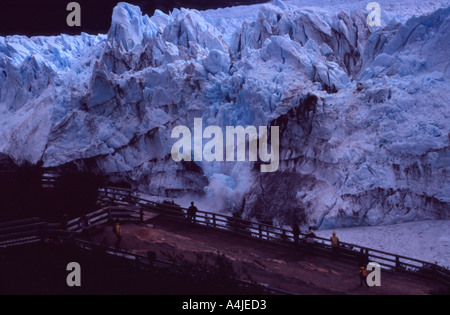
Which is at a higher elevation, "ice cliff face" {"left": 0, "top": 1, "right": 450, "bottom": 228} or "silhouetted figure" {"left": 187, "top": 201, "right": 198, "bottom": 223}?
"ice cliff face" {"left": 0, "top": 1, "right": 450, "bottom": 228}

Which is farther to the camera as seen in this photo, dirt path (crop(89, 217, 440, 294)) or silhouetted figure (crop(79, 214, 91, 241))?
silhouetted figure (crop(79, 214, 91, 241))

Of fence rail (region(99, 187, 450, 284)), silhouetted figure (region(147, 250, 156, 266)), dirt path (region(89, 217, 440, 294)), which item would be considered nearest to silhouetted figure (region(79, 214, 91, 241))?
dirt path (region(89, 217, 440, 294))

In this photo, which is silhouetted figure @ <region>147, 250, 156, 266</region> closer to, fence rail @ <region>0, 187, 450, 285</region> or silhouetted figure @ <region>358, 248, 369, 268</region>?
fence rail @ <region>0, 187, 450, 285</region>

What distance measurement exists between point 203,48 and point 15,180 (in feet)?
49.3

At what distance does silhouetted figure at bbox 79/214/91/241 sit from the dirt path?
0.29 meters

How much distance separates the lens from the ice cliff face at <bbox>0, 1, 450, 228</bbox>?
18234mm

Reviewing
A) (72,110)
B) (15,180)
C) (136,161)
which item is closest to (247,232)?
(15,180)

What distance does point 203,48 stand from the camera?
2858 cm

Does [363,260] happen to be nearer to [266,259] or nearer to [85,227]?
[266,259]

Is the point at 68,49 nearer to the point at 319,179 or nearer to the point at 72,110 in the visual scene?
the point at 72,110

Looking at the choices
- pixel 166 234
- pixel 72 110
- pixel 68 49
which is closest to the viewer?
pixel 166 234

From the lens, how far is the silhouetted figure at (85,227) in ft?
44.2

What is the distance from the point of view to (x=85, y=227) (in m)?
13.7

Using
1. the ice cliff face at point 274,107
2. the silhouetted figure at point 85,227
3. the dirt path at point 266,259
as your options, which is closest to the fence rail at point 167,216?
the silhouetted figure at point 85,227
